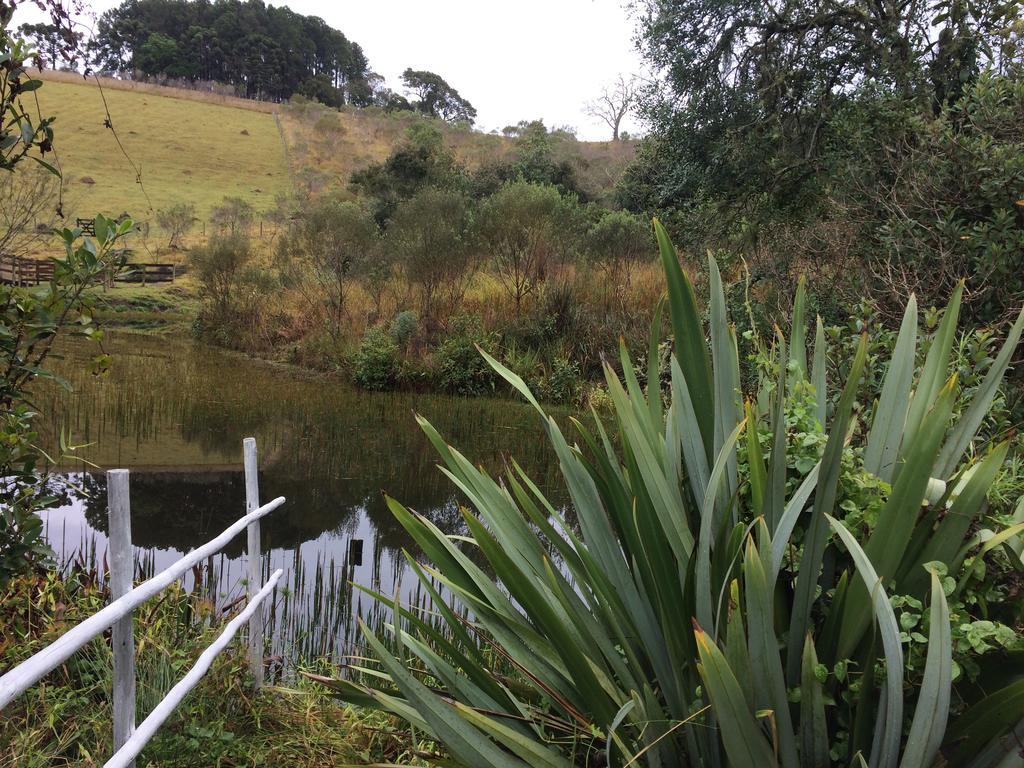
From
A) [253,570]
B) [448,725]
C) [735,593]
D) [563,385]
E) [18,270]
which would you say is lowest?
[563,385]

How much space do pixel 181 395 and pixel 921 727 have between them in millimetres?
12359

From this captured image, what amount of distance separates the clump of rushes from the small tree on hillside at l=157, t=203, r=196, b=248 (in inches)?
1286

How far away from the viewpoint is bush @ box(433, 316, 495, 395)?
14.4 m

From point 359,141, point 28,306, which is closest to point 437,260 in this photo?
point 28,306

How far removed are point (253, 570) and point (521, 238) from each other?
533 inches

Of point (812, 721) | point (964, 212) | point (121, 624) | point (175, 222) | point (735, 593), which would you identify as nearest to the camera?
point (735, 593)

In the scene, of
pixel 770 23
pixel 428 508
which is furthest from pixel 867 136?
pixel 428 508

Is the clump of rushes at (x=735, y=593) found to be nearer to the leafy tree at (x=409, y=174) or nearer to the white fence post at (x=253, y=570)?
the white fence post at (x=253, y=570)

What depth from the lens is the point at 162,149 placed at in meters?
43.7

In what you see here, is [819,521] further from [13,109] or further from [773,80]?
[773,80]

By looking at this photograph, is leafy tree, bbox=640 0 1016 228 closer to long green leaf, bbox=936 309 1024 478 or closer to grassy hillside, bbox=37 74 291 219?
long green leaf, bbox=936 309 1024 478

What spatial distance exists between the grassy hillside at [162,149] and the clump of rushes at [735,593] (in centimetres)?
3359

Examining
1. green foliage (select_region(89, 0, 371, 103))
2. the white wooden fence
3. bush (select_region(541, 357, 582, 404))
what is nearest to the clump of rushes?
the white wooden fence

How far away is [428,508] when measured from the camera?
7.34 meters
